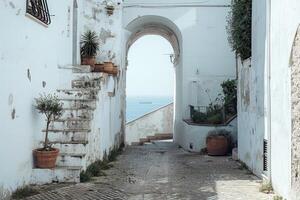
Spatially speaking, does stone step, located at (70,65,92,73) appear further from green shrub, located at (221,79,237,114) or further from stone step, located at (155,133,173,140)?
stone step, located at (155,133,173,140)

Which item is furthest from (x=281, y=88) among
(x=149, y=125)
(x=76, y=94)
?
(x=149, y=125)

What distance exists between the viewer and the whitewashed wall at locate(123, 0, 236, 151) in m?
17.0

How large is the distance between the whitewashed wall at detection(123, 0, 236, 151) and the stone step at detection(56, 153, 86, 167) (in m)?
8.92

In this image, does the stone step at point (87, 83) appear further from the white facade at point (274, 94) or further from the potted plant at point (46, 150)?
the white facade at point (274, 94)

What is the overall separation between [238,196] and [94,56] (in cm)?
817

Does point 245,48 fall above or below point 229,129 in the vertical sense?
above

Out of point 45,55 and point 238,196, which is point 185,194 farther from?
point 45,55

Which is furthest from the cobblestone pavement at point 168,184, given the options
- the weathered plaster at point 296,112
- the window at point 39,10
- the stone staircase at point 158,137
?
the stone staircase at point 158,137

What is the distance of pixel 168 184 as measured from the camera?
837 cm

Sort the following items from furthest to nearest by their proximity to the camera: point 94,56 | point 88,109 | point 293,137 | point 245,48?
point 94,56, point 245,48, point 88,109, point 293,137

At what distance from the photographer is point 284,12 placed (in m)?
6.67

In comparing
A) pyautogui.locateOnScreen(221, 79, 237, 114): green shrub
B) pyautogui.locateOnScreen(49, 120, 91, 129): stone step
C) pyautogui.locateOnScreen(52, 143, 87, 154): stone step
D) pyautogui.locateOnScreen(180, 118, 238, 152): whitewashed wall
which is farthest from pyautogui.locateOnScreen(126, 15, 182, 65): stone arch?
pyautogui.locateOnScreen(52, 143, 87, 154): stone step

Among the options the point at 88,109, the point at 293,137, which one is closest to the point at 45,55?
the point at 88,109

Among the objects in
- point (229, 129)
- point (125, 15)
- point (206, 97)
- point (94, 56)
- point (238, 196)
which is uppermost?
point (125, 15)
